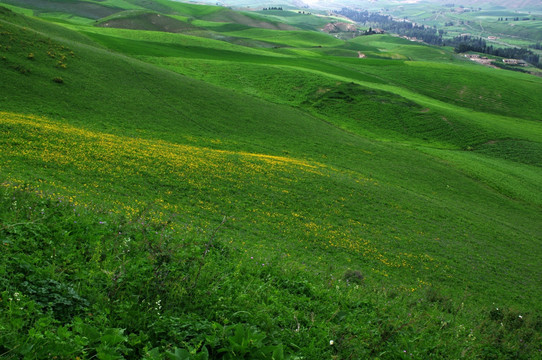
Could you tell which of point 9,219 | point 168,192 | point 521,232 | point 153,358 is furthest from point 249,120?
point 153,358

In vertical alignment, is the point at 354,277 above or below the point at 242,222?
above

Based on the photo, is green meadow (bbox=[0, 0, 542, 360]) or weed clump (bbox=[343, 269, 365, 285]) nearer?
green meadow (bbox=[0, 0, 542, 360])

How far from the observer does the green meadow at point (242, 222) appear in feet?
18.9

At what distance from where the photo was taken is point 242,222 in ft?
63.1

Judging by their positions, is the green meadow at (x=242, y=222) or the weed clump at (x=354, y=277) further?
the weed clump at (x=354, y=277)

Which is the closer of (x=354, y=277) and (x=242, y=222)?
(x=354, y=277)

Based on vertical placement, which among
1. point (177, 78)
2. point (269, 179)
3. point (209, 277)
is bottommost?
point (269, 179)

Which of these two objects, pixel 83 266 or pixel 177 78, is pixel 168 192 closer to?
pixel 83 266

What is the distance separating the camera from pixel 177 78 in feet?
184

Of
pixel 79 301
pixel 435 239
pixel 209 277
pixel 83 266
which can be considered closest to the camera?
pixel 79 301

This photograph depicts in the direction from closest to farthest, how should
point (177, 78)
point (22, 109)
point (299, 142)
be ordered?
point (22, 109) < point (299, 142) < point (177, 78)

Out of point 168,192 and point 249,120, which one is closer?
point 168,192

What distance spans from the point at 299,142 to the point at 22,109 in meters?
29.4

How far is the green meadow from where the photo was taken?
5.75 m
